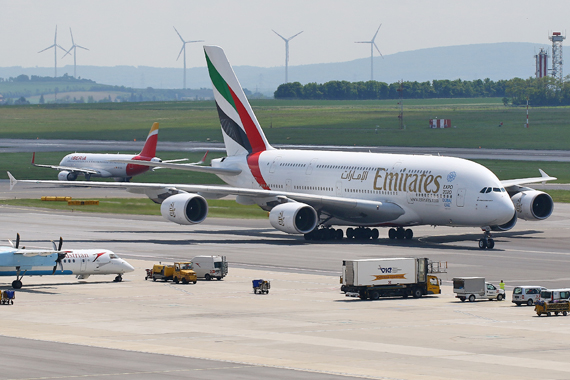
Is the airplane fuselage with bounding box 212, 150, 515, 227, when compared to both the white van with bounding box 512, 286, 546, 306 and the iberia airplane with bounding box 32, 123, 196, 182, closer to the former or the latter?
the white van with bounding box 512, 286, 546, 306

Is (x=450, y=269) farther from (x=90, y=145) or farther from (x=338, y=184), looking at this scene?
(x=90, y=145)

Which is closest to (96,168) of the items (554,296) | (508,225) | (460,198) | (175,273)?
(508,225)

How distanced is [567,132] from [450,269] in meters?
142

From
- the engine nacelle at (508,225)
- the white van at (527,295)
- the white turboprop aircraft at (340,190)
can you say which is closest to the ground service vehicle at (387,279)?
the white van at (527,295)

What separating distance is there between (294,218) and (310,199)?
2.89m

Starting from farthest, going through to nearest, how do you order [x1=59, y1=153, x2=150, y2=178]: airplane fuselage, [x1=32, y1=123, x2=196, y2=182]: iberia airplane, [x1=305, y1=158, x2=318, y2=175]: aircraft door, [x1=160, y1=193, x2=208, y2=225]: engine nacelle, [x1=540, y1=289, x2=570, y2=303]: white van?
1. [x1=32, y1=123, x2=196, y2=182]: iberia airplane
2. [x1=59, y1=153, x2=150, y2=178]: airplane fuselage
3. [x1=305, y1=158, x2=318, y2=175]: aircraft door
4. [x1=160, y1=193, x2=208, y2=225]: engine nacelle
5. [x1=540, y1=289, x2=570, y2=303]: white van

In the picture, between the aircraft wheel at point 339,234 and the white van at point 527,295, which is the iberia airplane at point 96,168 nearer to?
the aircraft wheel at point 339,234

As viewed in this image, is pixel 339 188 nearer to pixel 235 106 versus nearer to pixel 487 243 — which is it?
pixel 487 243

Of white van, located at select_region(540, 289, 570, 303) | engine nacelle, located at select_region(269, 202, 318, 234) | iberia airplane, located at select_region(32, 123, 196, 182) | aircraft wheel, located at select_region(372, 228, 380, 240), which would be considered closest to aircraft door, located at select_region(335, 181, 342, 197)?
aircraft wheel, located at select_region(372, 228, 380, 240)

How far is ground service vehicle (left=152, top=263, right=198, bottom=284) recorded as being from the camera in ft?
171

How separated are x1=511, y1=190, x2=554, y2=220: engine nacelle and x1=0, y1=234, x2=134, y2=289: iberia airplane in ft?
108

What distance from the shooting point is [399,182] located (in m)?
67.6

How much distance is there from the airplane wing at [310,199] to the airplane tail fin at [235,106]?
8.52m

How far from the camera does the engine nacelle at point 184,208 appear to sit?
69000 mm
